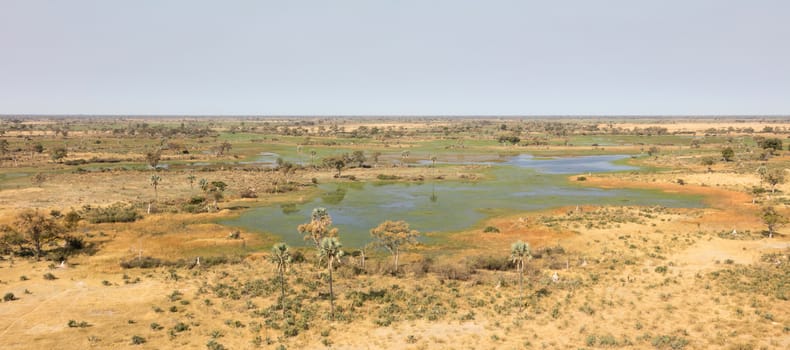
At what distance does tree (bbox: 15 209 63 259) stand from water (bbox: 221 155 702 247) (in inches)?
851

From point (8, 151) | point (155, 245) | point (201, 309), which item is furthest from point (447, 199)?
point (8, 151)

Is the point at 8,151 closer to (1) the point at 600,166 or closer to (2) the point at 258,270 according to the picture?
(2) the point at 258,270

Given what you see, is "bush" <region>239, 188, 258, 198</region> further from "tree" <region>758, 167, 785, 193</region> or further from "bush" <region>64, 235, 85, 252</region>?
"tree" <region>758, 167, 785, 193</region>

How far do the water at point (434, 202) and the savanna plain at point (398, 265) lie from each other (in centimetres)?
63

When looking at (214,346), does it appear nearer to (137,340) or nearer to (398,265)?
(137,340)

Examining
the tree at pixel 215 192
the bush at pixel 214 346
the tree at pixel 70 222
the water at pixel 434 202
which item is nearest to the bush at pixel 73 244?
the tree at pixel 70 222

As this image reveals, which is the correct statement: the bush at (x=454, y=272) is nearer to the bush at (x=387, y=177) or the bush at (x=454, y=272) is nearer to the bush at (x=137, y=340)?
the bush at (x=137, y=340)

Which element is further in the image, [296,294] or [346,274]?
[346,274]

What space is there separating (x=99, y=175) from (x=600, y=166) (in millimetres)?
137453

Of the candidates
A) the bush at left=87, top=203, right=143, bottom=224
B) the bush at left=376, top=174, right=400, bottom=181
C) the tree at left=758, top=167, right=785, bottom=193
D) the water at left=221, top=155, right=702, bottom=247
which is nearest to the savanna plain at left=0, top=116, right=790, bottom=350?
the bush at left=87, top=203, right=143, bottom=224

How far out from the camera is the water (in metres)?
69.8

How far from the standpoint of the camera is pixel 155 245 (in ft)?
191

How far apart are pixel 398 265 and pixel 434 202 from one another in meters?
38.1

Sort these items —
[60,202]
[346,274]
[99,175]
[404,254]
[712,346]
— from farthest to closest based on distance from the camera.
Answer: [99,175], [60,202], [404,254], [346,274], [712,346]
